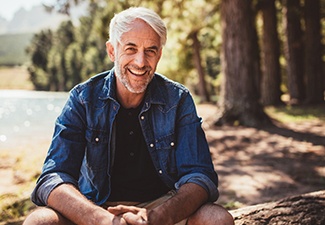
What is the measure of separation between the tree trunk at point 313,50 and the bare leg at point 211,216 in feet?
46.4

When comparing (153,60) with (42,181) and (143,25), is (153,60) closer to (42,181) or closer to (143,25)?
(143,25)

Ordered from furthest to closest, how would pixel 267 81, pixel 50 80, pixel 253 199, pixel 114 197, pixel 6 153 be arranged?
pixel 50 80 < pixel 267 81 < pixel 6 153 < pixel 253 199 < pixel 114 197

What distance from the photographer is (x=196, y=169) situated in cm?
232

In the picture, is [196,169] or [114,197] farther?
[114,197]

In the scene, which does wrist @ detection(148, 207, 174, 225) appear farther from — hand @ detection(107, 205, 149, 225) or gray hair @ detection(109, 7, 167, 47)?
gray hair @ detection(109, 7, 167, 47)

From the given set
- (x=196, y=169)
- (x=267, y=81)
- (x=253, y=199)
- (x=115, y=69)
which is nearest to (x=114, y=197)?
(x=196, y=169)

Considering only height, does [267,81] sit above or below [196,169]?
below

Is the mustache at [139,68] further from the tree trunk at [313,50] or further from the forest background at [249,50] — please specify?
the tree trunk at [313,50]

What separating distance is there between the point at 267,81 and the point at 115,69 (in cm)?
1412

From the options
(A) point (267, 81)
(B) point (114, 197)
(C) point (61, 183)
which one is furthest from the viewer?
(A) point (267, 81)

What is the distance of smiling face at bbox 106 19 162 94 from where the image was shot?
2.40 metres

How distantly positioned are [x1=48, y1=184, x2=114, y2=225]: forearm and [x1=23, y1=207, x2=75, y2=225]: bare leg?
0.04 m

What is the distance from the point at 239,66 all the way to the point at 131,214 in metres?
7.68

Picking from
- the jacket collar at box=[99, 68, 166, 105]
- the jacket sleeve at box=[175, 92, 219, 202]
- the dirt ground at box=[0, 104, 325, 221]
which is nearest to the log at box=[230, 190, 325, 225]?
the jacket sleeve at box=[175, 92, 219, 202]
